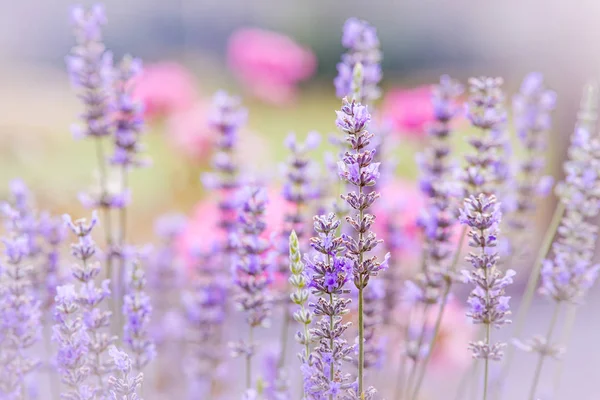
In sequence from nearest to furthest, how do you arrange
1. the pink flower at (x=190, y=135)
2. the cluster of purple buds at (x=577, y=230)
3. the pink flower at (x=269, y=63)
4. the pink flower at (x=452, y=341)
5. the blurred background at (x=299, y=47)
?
1. the cluster of purple buds at (x=577, y=230)
2. the pink flower at (x=452, y=341)
3. the pink flower at (x=190, y=135)
4. the pink flower at (x=269, y=63)
5. the blurred background at (x=299, y=47)

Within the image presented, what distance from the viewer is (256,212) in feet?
2.25

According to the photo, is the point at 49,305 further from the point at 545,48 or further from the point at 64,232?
the point at 545,48

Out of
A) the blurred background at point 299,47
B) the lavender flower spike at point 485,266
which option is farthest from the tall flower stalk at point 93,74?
the blurred background at point 299,47

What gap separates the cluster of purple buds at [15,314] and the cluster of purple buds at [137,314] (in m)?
0.08

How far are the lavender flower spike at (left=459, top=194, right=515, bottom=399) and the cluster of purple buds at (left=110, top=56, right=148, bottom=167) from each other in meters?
0.44

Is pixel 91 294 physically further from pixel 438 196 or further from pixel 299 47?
pixel 299 47

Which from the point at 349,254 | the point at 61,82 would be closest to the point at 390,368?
the point at 349,254

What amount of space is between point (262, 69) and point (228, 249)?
3.65 ft

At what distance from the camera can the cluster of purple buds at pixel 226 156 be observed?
0.90 meters

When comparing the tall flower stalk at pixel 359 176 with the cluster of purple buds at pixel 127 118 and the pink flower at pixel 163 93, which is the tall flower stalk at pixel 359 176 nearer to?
the cluster of purple buds at pixel 127 118

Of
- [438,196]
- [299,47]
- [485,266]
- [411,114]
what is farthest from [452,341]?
[299,47]

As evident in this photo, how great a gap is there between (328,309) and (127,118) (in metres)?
0.46

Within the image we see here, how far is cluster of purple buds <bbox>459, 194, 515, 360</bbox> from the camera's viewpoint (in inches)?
21.0

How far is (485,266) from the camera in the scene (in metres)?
0.55
